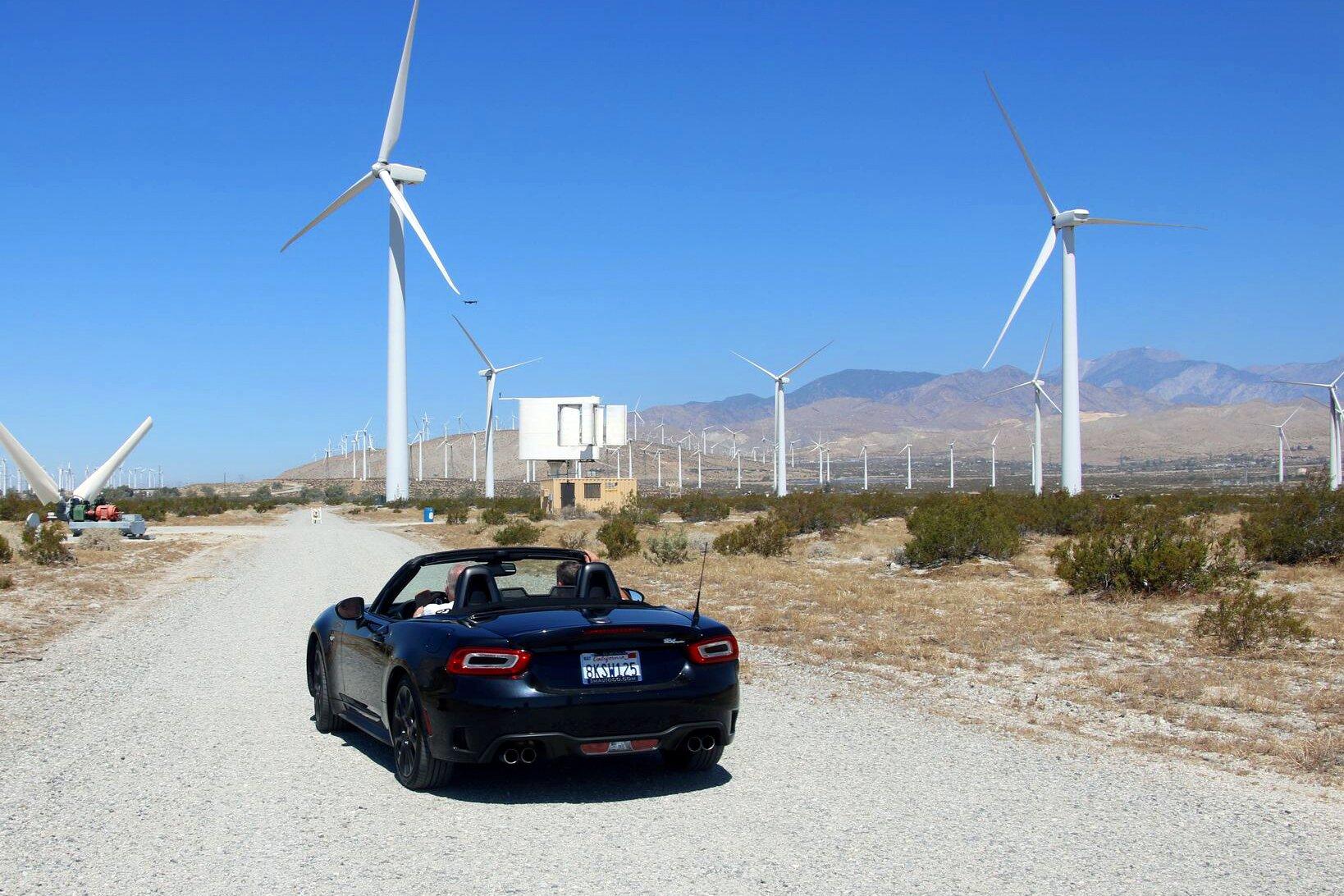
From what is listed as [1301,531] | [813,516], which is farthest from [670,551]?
[813,516]

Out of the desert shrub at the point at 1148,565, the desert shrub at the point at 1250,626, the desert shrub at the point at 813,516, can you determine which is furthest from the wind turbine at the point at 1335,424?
the desert shrub at the point at 1250,626

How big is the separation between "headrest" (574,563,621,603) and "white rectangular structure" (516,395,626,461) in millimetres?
75331

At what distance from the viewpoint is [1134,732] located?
9.38 meters

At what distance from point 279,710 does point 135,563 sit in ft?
80.4

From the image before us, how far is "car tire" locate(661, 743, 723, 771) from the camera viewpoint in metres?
7.71

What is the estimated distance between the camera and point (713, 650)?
291 inches

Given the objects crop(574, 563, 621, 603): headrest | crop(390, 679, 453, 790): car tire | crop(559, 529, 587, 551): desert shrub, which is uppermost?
crop(574, 563, 621, 603): headrest

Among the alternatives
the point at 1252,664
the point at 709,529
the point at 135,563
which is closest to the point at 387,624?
the point at 1252,664

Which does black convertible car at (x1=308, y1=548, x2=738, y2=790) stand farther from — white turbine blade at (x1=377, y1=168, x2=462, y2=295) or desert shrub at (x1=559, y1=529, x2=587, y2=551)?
white turbine blade at (x1=377, y1=168, x2=462, y2=295)

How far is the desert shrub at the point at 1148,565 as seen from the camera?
18.8 meters

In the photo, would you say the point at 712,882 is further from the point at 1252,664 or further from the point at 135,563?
the point at 135,563

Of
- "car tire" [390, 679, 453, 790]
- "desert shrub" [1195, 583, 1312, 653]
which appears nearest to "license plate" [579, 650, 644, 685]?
"car tire" [390, 679, 453, 790]

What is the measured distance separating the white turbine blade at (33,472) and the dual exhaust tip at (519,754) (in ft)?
168

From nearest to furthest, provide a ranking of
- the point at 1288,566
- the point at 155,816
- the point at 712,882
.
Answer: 1. the point at 712,882
2. the point at 155,816
3. the point at 1288,566
